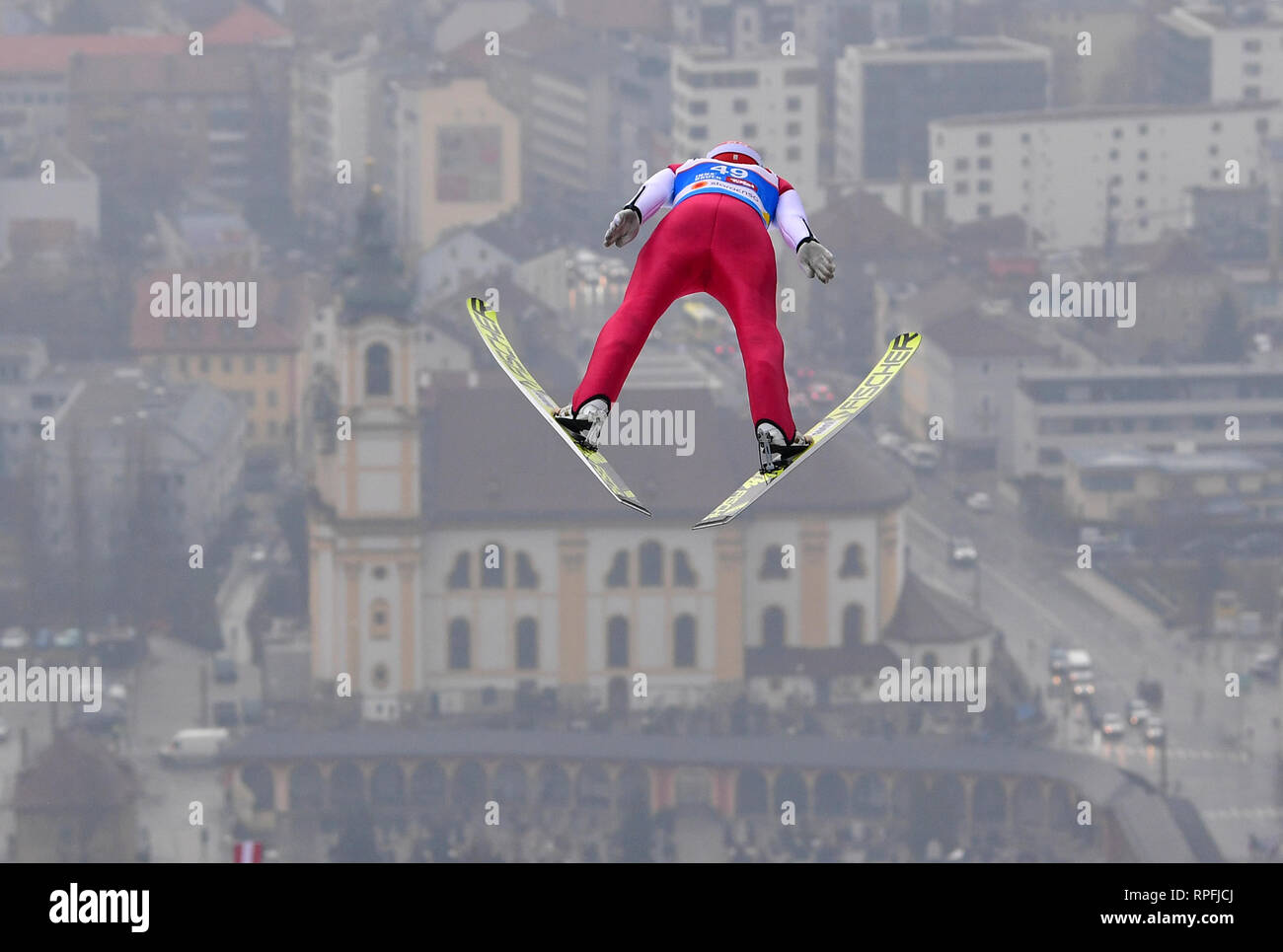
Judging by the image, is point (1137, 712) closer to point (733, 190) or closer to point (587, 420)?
point (733, 190)

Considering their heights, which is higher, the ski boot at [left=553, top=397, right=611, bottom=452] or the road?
the ski boot at [left=553, top=397, right=611, bottom=452]

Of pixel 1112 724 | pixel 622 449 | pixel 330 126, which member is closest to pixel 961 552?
pixel 1112 724

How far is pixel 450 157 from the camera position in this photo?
275 ft

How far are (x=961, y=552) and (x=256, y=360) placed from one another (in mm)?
16077

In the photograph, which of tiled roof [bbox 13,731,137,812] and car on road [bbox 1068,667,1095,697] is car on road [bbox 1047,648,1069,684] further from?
tiled roof [bbox 13,731,137,812]

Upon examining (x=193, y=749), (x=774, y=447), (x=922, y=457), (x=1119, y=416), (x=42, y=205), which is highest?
(x=42, y=205)

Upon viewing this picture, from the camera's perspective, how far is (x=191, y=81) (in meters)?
85.8

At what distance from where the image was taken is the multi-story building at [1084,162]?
82.4m

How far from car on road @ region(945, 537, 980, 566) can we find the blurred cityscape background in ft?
0.64

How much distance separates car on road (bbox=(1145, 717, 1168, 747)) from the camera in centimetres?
6078

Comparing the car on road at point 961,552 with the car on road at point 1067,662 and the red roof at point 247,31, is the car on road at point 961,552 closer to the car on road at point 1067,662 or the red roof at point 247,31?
the car on road at point 1067,662

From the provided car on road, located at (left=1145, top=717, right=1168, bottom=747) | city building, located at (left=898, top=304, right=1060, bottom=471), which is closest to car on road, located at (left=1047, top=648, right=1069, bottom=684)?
car on road, located at (left=1145, top=717, right=1168, bottom=747)
